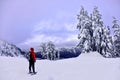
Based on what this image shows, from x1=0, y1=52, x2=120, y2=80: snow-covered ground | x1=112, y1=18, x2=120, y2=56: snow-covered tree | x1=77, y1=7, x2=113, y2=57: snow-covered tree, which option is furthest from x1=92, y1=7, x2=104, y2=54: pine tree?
x1=0, y1=52, x2=120, y2=80: snow-covered ground

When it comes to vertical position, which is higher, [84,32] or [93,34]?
[84,32]

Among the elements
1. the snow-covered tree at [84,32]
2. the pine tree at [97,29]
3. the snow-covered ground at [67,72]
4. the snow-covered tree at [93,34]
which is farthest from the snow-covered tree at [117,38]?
the snow-covered ground at [67,72]

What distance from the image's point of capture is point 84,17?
46438 mm

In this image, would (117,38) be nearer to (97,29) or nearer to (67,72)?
(97,29)

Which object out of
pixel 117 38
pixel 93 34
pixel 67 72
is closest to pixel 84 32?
pixel 93 34

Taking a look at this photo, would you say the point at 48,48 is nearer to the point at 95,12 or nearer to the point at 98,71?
the point at 95,12

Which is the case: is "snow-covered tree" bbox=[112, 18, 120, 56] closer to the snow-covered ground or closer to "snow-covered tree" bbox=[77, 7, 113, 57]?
"snow-covered tree" bbox=[77, 7, 113, 57]

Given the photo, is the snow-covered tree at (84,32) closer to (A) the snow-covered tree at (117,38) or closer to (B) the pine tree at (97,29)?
(B) the pine tree at (97,29)

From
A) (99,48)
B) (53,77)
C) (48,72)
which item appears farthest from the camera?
(99,48)

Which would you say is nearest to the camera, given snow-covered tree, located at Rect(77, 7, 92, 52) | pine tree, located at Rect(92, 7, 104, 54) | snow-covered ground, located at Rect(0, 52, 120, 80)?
snow-covered ground, located at Rect(0, 52, 120, 80)

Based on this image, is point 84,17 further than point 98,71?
Yes

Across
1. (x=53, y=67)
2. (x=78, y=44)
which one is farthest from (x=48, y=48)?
(x=53, y=67)

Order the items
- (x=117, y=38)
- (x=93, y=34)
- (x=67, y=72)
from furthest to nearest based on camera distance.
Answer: (x=117, y=38) < (x=93, y=34) < (x=67, y=72)

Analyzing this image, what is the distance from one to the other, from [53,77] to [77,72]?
2.29 metres
